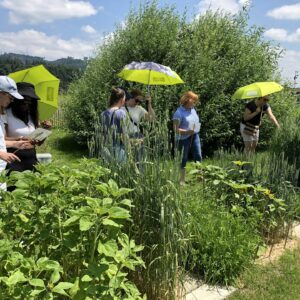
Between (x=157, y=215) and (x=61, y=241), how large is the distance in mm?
888

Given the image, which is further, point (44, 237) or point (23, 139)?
point (23, 139)

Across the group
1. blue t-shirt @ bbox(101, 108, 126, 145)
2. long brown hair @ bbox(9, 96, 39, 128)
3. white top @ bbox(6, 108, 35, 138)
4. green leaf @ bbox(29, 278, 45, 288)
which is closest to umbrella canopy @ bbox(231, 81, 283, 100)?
blue t-shirt @ bbox(101, 108, 126, 145)

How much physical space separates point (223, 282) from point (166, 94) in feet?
24.6

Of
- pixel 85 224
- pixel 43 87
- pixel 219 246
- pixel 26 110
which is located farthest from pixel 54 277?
pixel 43 87

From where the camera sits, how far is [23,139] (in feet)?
12.9

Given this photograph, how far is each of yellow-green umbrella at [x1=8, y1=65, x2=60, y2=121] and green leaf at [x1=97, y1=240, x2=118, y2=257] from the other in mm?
3233

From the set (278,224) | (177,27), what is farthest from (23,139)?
(177,27)

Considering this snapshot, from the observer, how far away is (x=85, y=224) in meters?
1.92

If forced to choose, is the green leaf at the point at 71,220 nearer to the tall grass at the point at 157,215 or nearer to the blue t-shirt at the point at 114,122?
the tall grass at the point at 157,215

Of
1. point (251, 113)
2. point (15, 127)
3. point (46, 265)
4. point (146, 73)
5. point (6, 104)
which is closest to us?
point (46, 265)

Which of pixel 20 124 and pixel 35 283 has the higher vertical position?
pixel 20 124

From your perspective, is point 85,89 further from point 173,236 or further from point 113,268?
point 113,268

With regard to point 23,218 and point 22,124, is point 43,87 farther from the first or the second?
point 23,218

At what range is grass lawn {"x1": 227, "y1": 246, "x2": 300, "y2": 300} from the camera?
3.37 m
